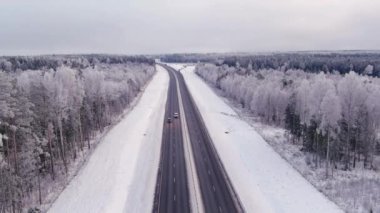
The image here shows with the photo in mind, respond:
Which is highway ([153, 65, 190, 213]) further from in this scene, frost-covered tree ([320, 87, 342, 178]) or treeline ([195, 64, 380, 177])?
frost-covered tree ([320, 87, 342, 178])

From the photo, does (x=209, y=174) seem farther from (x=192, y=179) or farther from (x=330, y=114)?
(x=330, y=114)

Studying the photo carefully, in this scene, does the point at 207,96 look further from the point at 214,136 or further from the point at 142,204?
the point at 142,204

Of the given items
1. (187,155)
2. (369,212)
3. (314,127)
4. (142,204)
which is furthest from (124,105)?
(369,212)

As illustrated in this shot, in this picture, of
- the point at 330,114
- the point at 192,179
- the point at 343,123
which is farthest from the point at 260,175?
the point at 343,123

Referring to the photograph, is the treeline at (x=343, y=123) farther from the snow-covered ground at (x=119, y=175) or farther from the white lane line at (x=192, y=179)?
the snow-covered ground at (x=119, y=175)

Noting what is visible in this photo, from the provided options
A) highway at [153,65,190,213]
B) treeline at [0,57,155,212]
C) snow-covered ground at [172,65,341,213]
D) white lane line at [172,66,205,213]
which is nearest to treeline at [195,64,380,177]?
snow-covered ground at [172,65,341,213]

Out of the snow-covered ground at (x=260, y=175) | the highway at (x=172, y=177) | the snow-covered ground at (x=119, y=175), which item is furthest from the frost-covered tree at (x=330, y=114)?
the snow-covered ground at (x=119, y=175)
